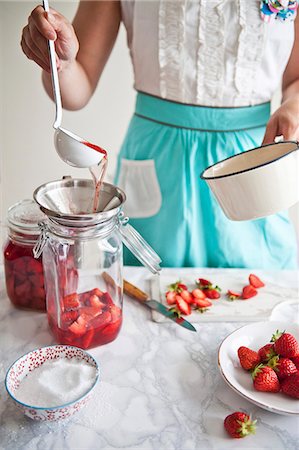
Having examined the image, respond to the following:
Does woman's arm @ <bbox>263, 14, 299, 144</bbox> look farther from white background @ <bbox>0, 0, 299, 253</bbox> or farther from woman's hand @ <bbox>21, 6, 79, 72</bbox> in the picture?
white background @ <bbox>0, 0, 299, 253</bbox>

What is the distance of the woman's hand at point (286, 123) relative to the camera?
35.4 inches

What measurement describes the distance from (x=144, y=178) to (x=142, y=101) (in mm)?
169

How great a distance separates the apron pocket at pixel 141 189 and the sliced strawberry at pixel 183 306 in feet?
1.01

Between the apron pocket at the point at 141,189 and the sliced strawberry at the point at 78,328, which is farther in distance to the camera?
the apron pocket at the point at 141,189

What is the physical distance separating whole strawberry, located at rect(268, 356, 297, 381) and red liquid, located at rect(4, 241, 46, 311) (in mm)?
382

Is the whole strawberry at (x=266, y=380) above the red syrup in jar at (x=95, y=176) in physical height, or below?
below

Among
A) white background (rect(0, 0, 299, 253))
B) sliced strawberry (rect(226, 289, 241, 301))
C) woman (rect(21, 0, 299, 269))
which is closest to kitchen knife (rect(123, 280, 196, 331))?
sliced strawberry (rect(226, 289, 241, 301))

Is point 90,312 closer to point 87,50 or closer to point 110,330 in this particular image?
point 110,330

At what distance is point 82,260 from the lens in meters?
0.84

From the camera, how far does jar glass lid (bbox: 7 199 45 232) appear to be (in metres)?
0.86

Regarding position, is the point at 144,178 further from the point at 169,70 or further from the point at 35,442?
the point at 35,442

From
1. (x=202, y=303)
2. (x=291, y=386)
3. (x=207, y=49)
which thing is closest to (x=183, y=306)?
(x=202, y=303)

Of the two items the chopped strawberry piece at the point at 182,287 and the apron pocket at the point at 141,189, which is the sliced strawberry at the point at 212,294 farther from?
the apron pocket at the point at 141,189

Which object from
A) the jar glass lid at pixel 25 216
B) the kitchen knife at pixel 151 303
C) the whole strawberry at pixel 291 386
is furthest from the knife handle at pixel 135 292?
the whole strawberry at pixel 291 386
